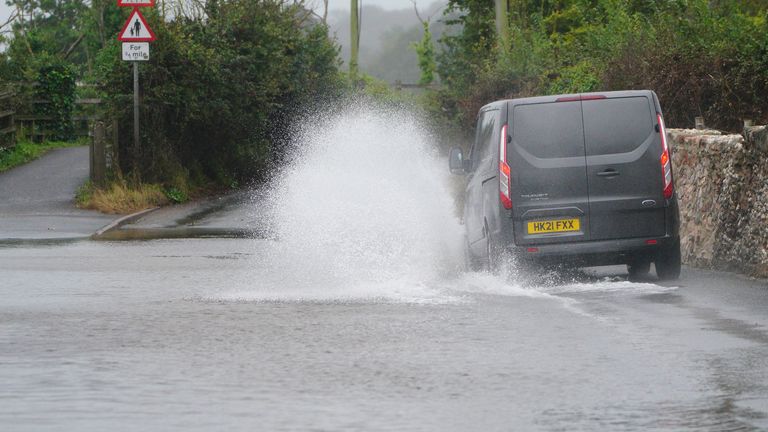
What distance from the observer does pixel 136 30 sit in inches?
1106

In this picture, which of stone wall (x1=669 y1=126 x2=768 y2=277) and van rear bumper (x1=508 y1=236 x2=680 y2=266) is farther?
stone wall (x1=669 y1=126 x2=768 y2=277)

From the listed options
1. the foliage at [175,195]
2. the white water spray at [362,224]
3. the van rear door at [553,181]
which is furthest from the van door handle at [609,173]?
the foliage at [175,195]

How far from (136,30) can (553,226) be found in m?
15.1

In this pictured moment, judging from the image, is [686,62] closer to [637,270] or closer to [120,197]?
[637,270]

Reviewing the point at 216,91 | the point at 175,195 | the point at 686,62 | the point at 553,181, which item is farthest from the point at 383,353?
the point at 216,91

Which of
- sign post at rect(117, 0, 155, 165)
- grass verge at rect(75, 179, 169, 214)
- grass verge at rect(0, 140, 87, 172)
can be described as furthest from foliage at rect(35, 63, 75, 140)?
sign post at rect(117, 0, 155, 165)

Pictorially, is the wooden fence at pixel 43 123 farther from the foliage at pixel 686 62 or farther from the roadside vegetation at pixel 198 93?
the foliage at pixel 686 62

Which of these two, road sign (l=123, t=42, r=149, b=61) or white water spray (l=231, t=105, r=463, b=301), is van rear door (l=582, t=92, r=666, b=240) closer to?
white water spray (l=231, t=105, r=463, b=301)

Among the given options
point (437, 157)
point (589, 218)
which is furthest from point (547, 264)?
point (437, 157)

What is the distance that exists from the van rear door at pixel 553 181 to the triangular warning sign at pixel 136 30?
14.6 m

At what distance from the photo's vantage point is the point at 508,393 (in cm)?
852

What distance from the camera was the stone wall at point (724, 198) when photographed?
15.8 meters

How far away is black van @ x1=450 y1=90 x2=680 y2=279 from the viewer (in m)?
14.9

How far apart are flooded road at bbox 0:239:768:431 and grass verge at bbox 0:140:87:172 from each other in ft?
62.6
